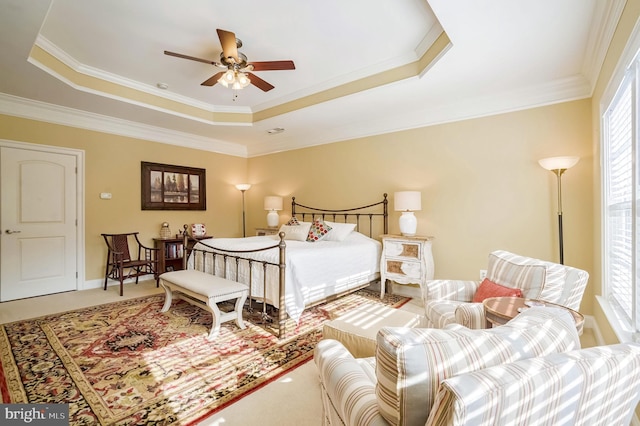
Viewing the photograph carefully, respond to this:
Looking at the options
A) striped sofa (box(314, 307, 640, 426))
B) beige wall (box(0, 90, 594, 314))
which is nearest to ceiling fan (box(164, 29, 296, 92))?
beige wall (box(0, 90, 594, 314))

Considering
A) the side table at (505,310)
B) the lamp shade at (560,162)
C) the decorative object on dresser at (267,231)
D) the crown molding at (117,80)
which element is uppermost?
the crown molding at (117,80)

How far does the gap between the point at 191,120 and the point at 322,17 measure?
3008 mm

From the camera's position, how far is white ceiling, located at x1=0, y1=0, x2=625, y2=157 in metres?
2.40

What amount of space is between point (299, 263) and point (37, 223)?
13.1ft

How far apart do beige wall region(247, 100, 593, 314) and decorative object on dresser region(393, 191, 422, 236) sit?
0.26m

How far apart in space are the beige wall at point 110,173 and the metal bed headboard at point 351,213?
201 centimetres

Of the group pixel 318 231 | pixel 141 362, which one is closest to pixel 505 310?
pixel 141 362

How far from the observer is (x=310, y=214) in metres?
5.69

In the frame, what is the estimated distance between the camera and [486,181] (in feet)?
12.3

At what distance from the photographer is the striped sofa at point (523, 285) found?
2039 millimetres

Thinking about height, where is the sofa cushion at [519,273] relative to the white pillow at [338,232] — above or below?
below

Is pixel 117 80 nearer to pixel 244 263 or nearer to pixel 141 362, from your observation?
pixel 244 263

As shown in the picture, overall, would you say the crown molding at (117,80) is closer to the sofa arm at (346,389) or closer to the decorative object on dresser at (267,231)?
the decorative object on dresser at (267,231)

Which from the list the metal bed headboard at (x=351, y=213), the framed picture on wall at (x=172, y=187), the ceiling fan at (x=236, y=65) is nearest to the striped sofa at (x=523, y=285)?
the metal bed headboard at (x=351, y=213)
